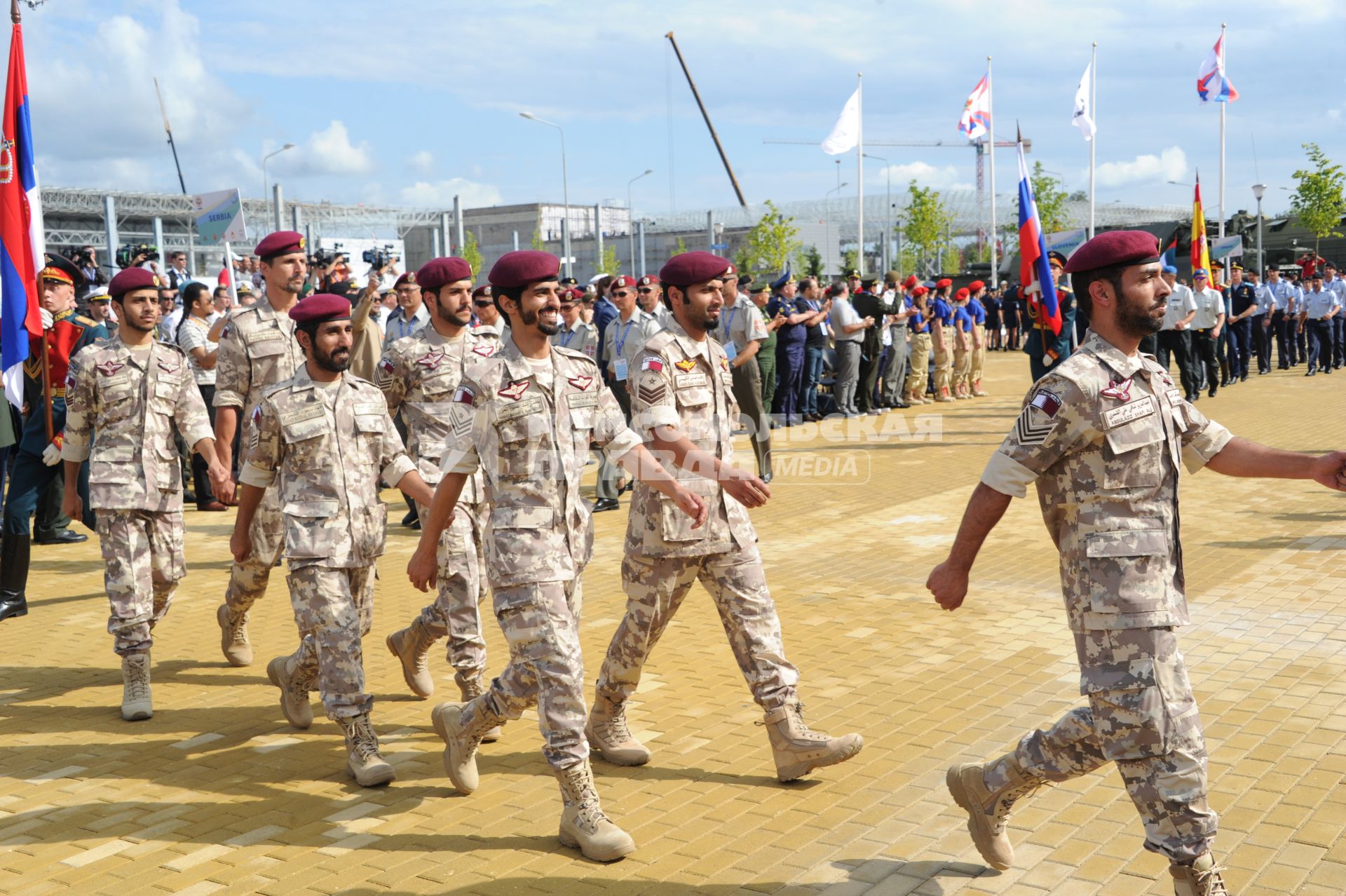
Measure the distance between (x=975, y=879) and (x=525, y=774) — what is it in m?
2.04

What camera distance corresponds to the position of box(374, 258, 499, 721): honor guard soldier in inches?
238

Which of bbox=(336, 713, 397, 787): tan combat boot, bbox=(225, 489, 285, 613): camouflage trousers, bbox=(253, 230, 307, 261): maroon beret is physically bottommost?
bbox=(336, 713, 397, 787): tan combat boot

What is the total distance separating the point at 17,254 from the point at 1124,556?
709 centimetres

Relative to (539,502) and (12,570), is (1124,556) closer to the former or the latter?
(539,502)

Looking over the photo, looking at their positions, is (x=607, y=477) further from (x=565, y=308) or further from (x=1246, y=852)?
(x=1246, y=852)

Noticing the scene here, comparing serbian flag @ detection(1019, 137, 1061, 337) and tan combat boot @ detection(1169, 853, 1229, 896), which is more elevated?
serbian flag @ detection(1019, 137, 1061, 337)

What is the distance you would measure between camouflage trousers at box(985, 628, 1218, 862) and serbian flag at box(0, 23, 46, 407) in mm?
6770

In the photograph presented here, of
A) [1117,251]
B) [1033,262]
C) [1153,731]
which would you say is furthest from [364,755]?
[1033,262]

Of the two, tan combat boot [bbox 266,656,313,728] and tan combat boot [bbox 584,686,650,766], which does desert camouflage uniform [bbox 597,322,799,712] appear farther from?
tan combat boot [bbox 266,656,313,728]

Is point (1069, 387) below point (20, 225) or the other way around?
below

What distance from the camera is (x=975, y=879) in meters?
4.19

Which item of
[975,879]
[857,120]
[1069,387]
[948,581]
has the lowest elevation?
[975,879]

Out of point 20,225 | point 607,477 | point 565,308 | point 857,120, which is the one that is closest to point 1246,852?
point 20,225

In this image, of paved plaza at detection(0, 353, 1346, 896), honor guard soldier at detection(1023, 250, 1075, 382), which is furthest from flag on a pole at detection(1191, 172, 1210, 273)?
paved plaza at detection(0, 353, 1346, 896)
